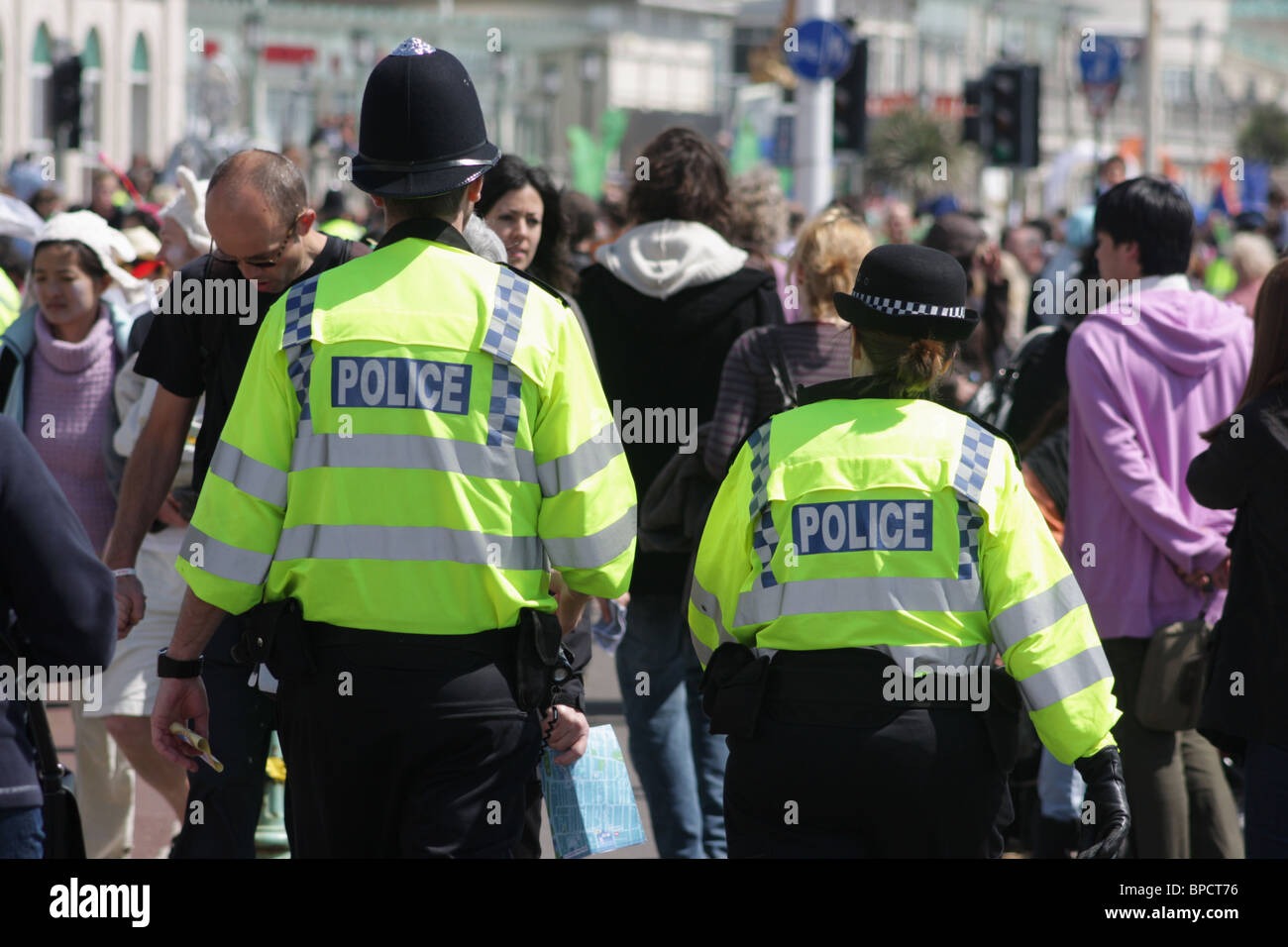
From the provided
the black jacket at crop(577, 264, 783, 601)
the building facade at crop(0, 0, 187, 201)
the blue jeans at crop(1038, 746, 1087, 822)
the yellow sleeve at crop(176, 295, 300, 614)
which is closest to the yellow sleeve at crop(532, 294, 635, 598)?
the yellow sleeve at crop(176, 295, 300, 614)

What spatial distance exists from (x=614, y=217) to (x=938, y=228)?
9.74 feet

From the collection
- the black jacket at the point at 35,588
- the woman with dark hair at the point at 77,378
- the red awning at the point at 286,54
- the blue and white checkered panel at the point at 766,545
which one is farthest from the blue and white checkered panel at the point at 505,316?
the red awning at the point at 286,54

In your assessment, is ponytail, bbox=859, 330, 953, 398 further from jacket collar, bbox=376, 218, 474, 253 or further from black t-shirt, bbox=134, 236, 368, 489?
black t-shirt, bbox=134, 236, 368, 489

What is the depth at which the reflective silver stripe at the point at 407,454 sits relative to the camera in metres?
3.24

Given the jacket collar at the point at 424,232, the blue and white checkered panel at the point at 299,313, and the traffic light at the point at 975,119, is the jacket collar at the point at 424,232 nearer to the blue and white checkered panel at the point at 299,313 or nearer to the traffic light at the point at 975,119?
the blue and white checkered panel at the point at 299,313

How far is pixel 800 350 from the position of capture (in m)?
5.01

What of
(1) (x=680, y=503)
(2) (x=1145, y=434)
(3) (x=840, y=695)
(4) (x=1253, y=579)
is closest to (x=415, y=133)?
(3) (x=840, y=695)

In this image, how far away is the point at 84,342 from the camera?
556 centimetres

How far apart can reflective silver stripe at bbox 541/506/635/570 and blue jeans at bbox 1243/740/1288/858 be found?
154cm

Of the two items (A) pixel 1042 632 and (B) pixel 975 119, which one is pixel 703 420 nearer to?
(A) pixel 1042 632

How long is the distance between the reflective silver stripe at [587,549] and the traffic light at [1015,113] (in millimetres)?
16271

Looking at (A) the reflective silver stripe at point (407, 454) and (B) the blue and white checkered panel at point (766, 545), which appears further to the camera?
(B) the blue and white checkered panel at point (766, 545)

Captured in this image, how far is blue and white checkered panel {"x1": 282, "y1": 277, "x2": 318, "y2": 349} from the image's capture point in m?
3.29

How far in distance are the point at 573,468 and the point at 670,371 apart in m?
2.29
